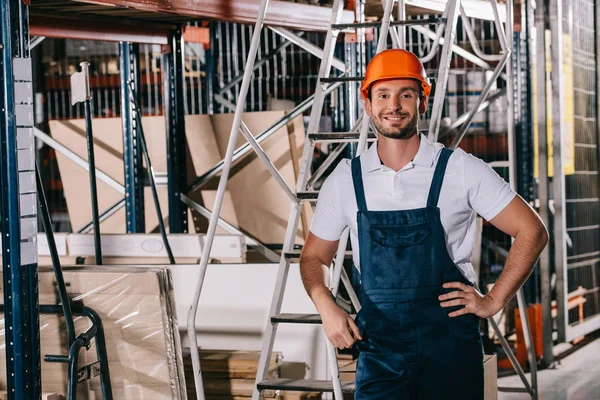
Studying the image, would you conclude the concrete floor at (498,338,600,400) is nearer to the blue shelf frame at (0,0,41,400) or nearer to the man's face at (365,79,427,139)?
the blue shelf frame at (0,0,41,400)

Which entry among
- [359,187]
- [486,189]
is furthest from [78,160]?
[486,189]

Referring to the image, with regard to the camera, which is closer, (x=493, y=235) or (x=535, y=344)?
(x=535, y=344)

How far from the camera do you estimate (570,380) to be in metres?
8.39

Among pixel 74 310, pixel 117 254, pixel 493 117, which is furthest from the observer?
pixel 493 117

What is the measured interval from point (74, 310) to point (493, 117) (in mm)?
6388

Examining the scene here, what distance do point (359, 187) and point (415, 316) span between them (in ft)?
1.82

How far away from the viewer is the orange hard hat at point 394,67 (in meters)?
3.67

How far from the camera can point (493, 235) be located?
10.4m

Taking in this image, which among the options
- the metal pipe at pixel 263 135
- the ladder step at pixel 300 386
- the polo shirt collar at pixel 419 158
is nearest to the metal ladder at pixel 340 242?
the ladder step at pixel 300 386

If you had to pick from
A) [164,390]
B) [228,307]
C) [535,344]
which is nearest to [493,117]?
[535,344]

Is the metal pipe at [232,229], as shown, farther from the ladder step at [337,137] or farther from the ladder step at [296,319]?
the ladder step at [296,319]

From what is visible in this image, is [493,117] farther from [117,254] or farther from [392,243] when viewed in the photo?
[392,243]

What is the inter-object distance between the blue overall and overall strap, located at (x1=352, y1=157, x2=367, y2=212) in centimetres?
3

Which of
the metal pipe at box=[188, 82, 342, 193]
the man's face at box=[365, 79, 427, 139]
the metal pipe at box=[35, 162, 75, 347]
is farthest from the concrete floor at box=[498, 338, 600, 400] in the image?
the man's face at box=[365, 79, 427, 139]
